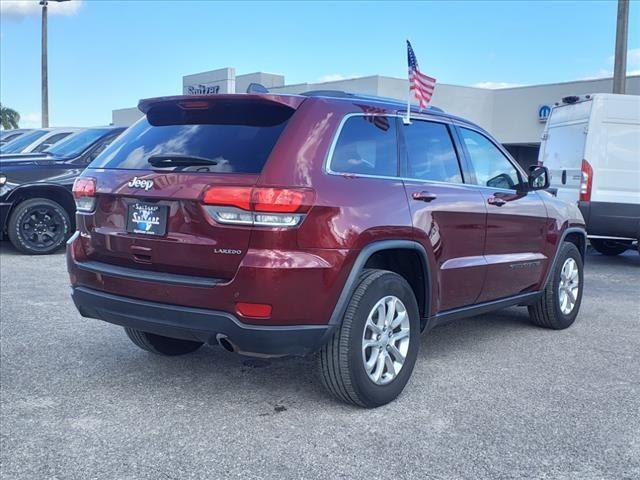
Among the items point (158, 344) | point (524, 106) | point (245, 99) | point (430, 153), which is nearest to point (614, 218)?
point (430, 153)

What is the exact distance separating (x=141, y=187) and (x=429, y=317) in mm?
1961

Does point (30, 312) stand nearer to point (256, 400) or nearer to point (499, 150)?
point (256, 400)

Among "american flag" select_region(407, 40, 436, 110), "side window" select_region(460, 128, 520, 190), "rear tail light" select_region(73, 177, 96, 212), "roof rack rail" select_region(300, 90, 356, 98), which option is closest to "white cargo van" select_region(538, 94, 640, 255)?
"side window" select_region(460, 128, 520, 190)

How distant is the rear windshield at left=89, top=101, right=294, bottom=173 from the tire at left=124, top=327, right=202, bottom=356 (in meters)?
1.23

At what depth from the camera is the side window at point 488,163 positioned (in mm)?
4977

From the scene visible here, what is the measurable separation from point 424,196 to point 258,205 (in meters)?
1.29

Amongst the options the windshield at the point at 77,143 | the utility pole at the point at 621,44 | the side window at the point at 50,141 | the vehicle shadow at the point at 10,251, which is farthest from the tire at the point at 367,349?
the utility pole at the point at 621,44

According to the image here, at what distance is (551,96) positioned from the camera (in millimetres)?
25703

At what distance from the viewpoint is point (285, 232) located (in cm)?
336

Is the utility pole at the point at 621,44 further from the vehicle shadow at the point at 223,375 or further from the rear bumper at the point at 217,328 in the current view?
the rear bumper at the point at 217,328

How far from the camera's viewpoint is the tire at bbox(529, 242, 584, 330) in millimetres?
5828

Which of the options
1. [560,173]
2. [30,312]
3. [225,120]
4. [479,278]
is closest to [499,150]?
[479,278]

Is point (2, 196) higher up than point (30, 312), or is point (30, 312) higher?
point (2, 196)

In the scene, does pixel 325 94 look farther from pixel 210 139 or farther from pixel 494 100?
pixel 494 100
